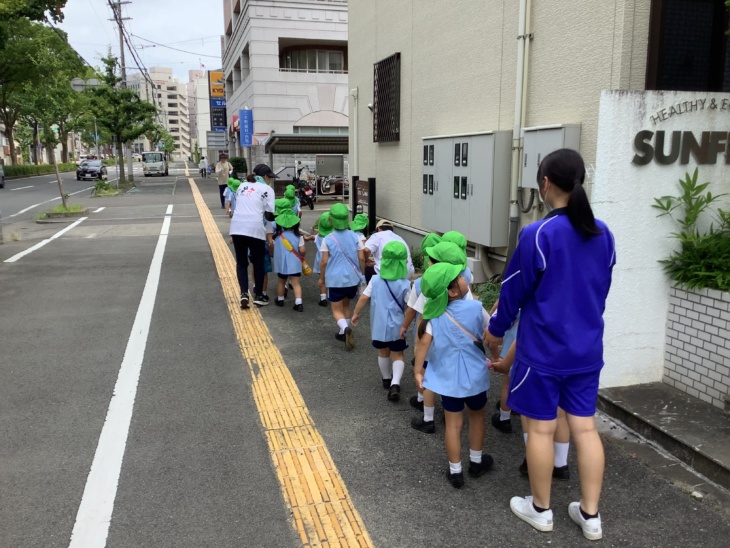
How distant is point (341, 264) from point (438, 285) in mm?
2754

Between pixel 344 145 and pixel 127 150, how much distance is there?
24304 mm

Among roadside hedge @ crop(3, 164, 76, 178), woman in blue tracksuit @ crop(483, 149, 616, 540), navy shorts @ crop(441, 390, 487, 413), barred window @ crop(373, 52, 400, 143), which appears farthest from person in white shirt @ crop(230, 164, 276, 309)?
roadside hedge @ crop(3, 164, 76, 178)

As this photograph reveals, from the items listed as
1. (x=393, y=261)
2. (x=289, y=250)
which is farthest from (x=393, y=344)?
(x=289, y=250)

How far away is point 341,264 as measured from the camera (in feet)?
19.9

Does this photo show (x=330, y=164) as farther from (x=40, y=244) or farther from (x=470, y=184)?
(x=470, y=184)

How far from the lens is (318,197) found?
76.2 ft

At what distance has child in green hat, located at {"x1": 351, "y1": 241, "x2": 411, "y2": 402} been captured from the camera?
4.61 metres

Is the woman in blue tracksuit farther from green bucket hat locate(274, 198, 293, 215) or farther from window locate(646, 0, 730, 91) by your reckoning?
green bucket hat locate(274, 198, 293, 215)

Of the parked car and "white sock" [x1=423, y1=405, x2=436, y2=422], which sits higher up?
the parked car

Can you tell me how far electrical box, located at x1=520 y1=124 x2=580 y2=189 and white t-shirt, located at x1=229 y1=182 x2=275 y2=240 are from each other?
3.04m

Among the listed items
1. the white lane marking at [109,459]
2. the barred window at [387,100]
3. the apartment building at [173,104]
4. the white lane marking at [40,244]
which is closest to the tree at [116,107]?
the white lane marking at [40,244]

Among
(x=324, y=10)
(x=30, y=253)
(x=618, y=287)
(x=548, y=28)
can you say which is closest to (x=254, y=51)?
(x=324, y=10)

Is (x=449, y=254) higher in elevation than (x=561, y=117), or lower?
lower

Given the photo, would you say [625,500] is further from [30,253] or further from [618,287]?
[30,253]
